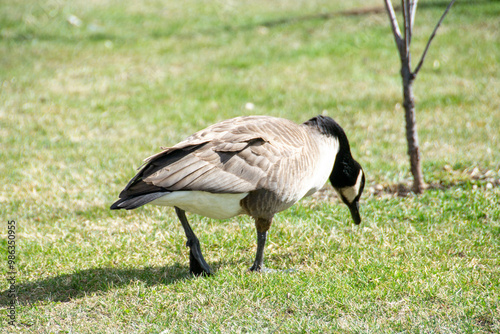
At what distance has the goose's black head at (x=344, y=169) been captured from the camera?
4.30 metres

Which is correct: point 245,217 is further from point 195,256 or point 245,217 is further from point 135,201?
point 135,201

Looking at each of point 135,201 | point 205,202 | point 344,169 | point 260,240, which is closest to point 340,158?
point 344,169

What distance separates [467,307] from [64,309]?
2.60m

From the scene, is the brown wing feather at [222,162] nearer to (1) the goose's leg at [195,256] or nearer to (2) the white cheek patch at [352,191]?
(1) the goose's leg at [195,256]

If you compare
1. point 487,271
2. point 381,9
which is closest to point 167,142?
point 487,271

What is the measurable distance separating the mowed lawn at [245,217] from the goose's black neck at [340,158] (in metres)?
0.47

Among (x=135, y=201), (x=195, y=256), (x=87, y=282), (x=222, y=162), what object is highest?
(x=222, y=162)

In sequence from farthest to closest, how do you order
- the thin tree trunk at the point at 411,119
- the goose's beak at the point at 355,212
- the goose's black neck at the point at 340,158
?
the thin tree trunk at the point at 411,119 → the goose's beak at the point at 355,212 → the goose's black neck at the point at 340,158

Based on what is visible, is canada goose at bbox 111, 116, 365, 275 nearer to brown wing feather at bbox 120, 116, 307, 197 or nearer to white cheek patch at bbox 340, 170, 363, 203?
brown wing feather at bbox 120, 116, 307, 197

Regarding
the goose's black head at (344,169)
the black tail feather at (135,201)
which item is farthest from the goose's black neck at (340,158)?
the black tail feather at (135,201)

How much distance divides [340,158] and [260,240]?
102 centimetres

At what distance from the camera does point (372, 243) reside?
172 inches

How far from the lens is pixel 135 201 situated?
130 inches

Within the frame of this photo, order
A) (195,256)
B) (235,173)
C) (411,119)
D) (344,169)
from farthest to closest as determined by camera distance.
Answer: (411,119) < (344,169) < (195,256) < (235,173)
